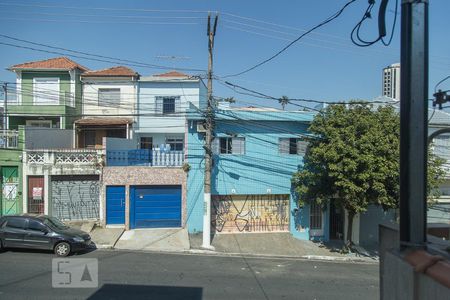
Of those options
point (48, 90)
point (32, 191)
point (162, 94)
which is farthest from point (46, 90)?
point (32, 191)

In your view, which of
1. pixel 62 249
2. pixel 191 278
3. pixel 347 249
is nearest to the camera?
pixel 191 278

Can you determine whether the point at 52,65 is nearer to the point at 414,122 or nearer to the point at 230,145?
the point at 230,145

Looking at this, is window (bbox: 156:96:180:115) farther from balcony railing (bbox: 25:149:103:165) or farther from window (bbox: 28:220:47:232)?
window (bbox: 28:220:47:232)

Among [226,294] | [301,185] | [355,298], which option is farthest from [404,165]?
[301,185]

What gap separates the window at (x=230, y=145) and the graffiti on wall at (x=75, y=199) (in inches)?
265

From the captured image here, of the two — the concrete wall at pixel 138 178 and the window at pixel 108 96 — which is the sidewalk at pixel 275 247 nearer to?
the concrete wall at pixel 138 178

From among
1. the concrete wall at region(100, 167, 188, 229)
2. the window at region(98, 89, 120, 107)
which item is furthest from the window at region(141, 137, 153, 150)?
the concrete wall at region(100, 167, 188, 229)

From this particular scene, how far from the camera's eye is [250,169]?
21203 millimetres

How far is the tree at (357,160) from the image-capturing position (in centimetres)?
1716

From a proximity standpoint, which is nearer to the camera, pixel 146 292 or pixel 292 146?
pixel 146 292

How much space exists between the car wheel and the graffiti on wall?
18.8 feet

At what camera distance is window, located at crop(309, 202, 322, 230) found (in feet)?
70.7

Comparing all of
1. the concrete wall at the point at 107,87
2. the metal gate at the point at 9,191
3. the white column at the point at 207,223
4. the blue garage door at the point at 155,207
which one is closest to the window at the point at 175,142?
the concrete wall at the point at 107,87

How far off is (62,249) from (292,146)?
481 inches
